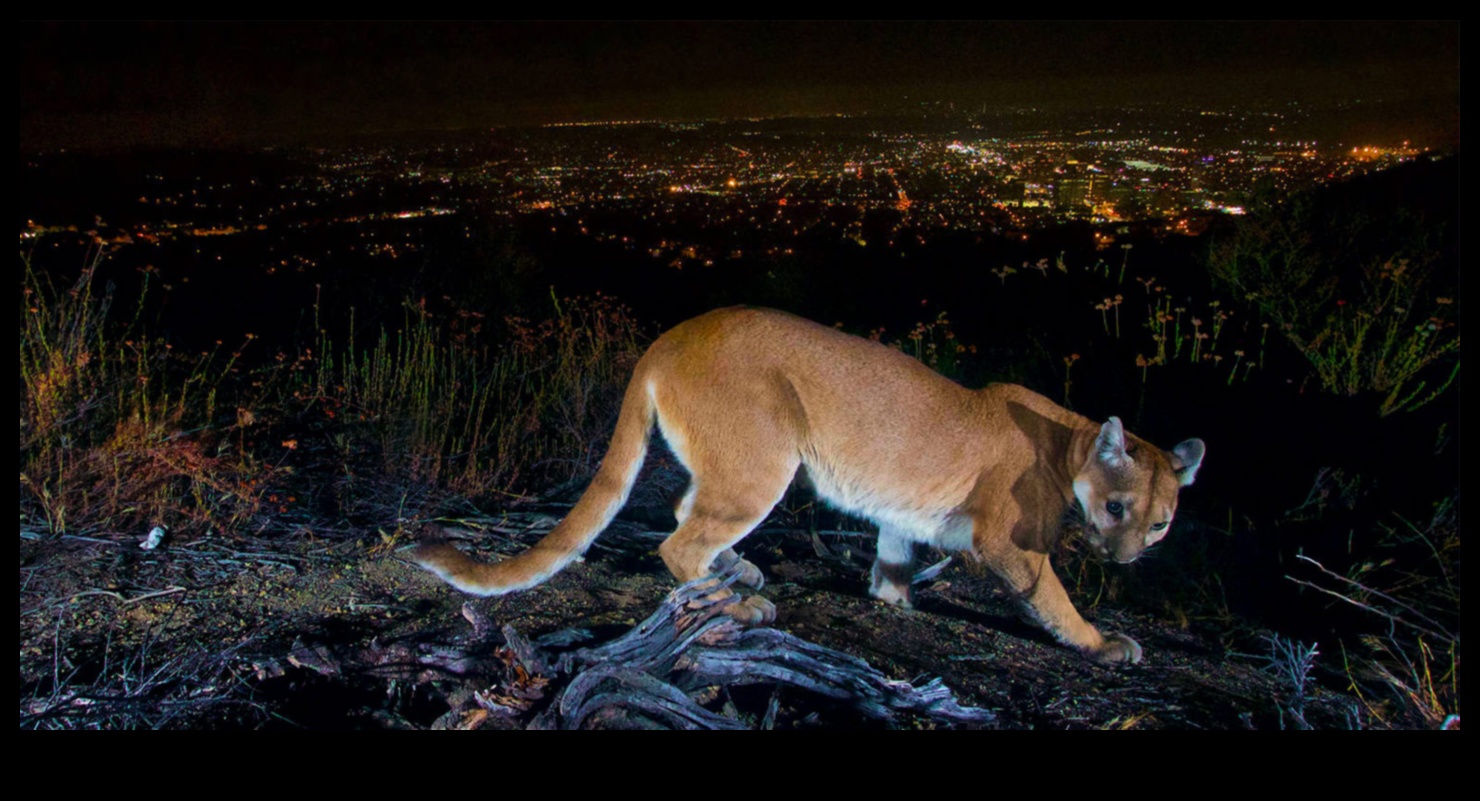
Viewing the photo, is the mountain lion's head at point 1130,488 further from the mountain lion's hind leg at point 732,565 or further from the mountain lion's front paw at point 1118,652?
the mountain lion's hind leg at point 732,565

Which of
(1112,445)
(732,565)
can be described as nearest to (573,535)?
(732,565)

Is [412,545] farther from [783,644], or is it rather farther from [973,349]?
[973,349]

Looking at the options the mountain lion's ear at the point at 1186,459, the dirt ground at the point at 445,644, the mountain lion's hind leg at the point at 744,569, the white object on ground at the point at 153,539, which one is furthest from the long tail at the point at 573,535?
the mountain lion's ear at the point at 1186,459

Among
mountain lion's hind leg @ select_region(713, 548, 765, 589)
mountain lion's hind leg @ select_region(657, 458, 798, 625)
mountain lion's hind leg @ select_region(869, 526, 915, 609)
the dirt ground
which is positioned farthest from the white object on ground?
mountain lion's hind leg @ select_region(869, 526, 915, 609)

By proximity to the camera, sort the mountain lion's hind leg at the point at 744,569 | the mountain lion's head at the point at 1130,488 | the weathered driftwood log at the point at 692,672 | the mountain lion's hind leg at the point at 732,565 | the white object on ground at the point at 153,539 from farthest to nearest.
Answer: the mountain lion's hind leg at the point at 744,569 < the mountain lion's hind leg at the point at 732,565 < the white object on ground at the point at 153,539 < the mountain lion's head at the point at 1130,488 < the weathered driftwood log at the point at 692,672

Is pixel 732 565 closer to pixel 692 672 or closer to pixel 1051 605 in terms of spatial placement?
pixel 692 672
